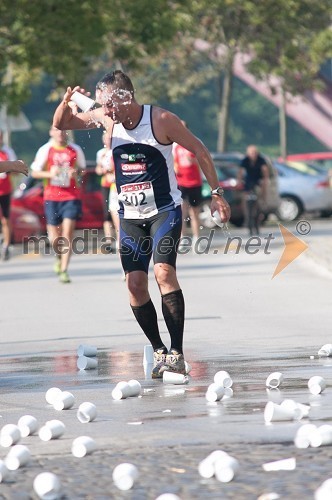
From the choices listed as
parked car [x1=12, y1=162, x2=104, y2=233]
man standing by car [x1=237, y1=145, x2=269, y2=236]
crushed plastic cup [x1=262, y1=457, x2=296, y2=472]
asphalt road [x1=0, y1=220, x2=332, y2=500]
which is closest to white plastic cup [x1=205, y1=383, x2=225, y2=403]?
asphalt road [x1=0, y1=220, x2=332, y2=500]

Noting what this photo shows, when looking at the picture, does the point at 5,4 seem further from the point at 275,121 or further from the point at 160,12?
the point at 275,121

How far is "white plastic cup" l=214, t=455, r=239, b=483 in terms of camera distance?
6012 millimetres

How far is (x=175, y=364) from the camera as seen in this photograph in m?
9.74

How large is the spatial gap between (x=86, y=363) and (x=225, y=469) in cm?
445

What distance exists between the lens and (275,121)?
343 ft

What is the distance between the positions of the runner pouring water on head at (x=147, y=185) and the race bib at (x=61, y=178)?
8.48 metres

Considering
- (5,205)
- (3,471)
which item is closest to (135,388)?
(3,471)

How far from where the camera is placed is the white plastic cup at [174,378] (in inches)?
370

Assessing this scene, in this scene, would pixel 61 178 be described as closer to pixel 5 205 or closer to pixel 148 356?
pixel 5 205

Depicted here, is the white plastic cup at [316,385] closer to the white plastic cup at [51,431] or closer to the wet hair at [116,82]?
the white plastic cup at [51,431]

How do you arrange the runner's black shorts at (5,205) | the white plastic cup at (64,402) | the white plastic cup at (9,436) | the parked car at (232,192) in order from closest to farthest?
the white plastic cup at (9,436), the white plastic cup at (64,402), the runner's black shorts at (5,205), the parked car at (232,192)

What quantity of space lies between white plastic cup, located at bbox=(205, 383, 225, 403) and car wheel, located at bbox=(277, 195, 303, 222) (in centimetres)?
2979

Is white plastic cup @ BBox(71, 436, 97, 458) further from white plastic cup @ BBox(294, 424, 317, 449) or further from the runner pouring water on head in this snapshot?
the runner pouring water on head

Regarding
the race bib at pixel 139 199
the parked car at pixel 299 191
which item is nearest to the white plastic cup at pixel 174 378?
the race bib at pixel 139 199
